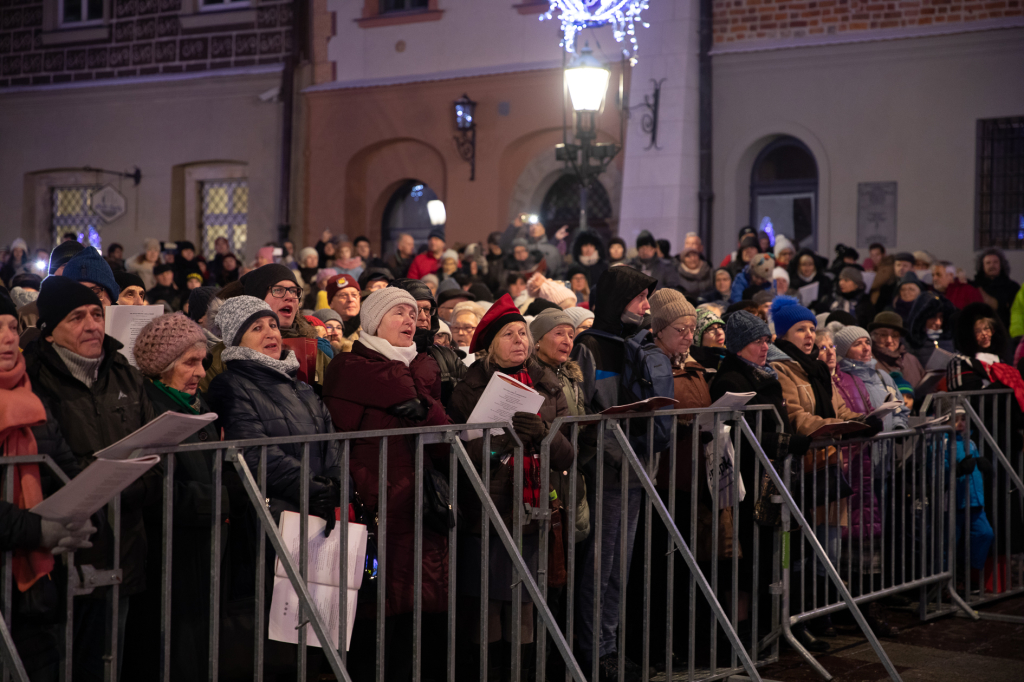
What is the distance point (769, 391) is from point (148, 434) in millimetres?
3653

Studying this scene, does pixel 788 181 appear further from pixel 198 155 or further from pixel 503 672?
pixel 503 672

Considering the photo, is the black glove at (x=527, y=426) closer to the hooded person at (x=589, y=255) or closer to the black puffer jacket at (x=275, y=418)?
the black puffer jacket at (x=275, y=418)

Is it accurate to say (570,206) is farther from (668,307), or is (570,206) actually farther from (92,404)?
(92,404)

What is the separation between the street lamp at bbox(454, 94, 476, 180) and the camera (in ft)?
61.1

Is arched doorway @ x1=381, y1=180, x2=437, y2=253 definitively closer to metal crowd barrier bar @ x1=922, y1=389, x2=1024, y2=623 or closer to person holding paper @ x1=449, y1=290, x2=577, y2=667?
metal crowd barrier bar @ x1=922, y1=389, x2=1024, y2=623

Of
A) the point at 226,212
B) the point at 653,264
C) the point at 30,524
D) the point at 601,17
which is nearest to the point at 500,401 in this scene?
the point at 30,524

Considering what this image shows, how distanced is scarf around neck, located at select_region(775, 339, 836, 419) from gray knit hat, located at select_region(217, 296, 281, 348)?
10.6 feet

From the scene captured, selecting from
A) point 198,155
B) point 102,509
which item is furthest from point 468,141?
point 102,509

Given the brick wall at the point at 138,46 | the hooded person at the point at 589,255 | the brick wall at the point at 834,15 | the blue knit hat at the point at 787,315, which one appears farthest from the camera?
the brick wall at the point at 138,46

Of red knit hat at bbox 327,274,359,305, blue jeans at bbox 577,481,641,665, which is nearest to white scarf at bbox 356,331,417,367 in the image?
blue jeans at bbox 577,481,641,665

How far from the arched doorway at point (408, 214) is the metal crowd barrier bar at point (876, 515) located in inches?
516

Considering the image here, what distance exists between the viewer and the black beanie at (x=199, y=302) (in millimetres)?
6910

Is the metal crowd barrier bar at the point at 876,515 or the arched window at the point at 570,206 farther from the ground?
the arched window at the point at 570,206

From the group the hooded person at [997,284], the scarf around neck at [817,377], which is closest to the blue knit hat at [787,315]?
the scarf around neck at [817,377]
